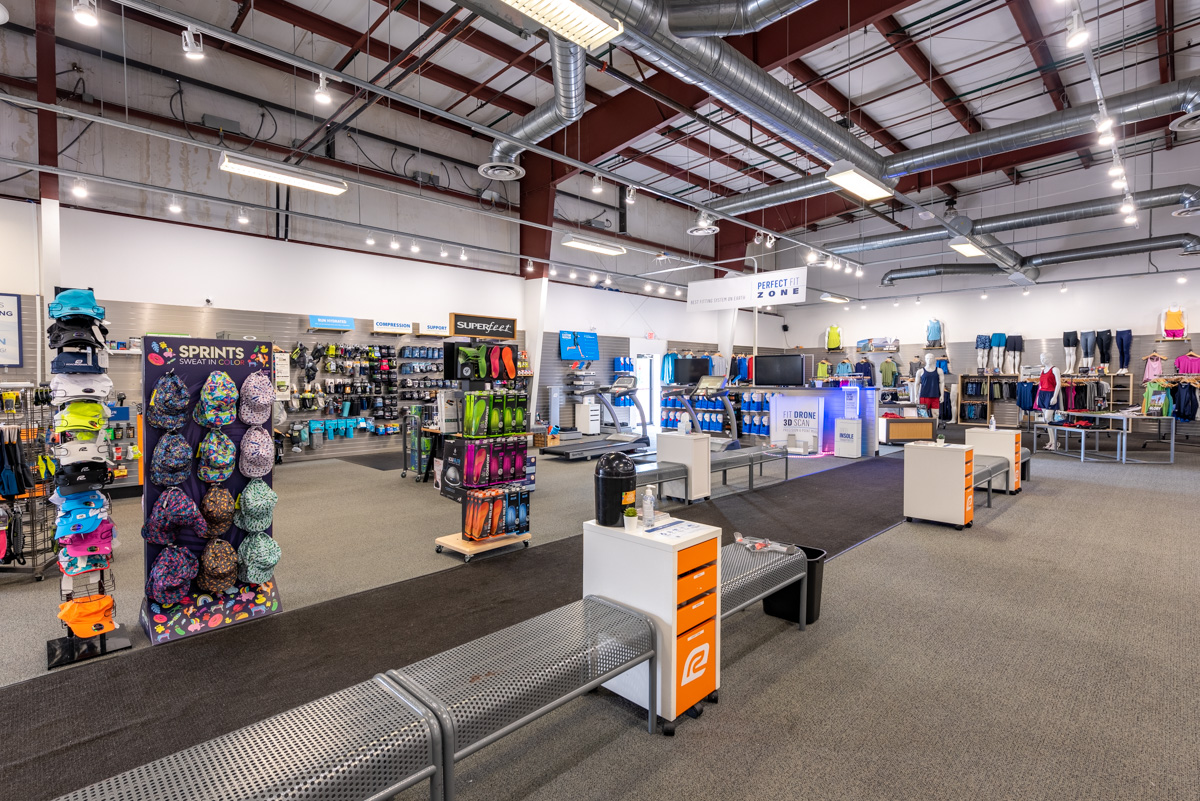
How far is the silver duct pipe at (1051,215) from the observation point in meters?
9.20

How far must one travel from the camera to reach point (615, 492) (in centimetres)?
251

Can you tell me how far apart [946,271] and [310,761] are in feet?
54.1

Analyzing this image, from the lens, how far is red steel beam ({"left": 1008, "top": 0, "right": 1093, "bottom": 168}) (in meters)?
6.75

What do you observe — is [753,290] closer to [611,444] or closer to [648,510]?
[611,444]

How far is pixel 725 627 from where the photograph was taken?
328 cm

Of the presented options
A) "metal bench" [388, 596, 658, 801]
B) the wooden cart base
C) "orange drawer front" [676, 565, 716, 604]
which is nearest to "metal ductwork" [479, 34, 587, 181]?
the wooden cart base

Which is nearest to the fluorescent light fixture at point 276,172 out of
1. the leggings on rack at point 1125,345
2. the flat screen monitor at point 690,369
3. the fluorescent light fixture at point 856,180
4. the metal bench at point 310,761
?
the fluorescent light fixture at point 856,180

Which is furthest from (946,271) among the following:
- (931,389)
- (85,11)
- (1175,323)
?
(85,11)

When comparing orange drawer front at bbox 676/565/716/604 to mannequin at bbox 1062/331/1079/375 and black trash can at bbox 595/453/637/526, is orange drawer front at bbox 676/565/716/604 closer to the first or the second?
black trash can at bbox 595/453/637/526

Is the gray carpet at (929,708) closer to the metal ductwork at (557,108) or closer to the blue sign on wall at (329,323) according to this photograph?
the metal ductwork at (557,108)

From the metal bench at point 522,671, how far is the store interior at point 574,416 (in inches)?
0.7

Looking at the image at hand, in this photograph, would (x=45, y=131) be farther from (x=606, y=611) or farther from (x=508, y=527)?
(x=606, y=611)

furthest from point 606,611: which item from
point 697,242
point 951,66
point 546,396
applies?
point 697,242

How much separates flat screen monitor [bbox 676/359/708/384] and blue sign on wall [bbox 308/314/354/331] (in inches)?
293
